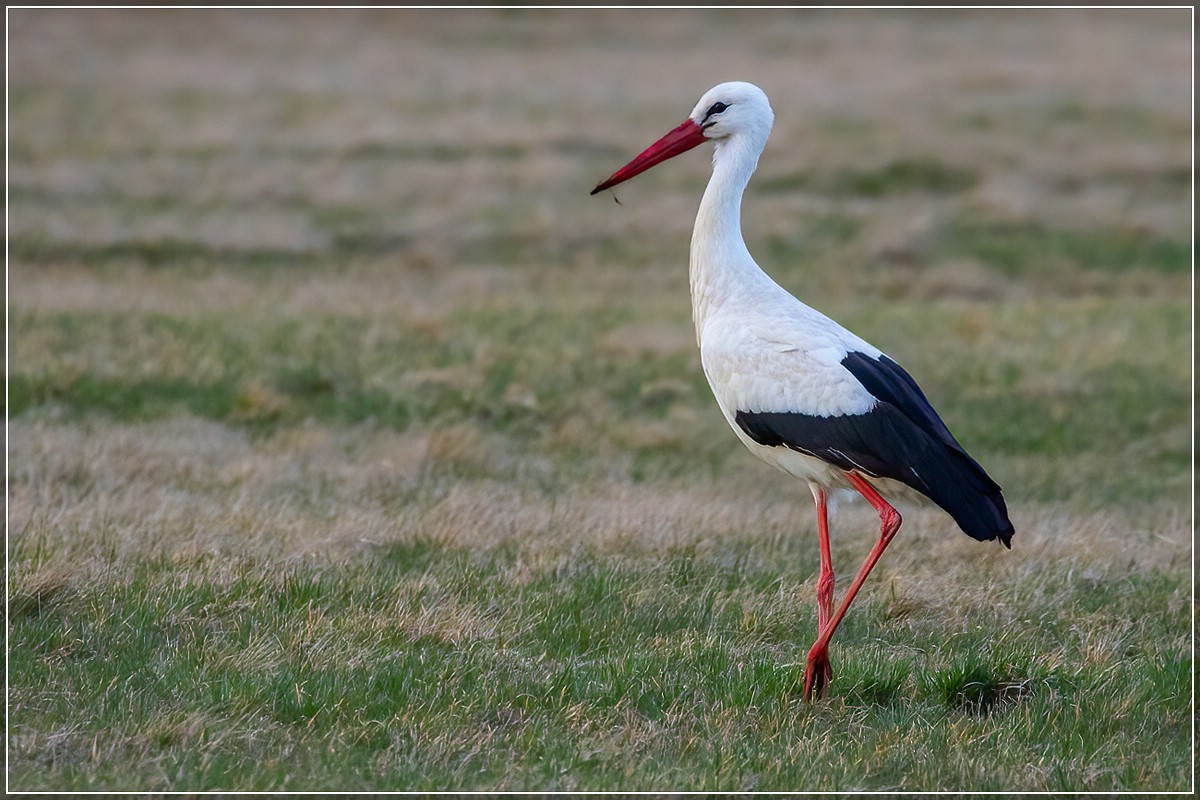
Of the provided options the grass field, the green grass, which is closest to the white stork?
the green grass

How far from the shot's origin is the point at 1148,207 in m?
19.1

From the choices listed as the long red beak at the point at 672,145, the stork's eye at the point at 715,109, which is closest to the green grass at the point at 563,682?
the long red beak at the point at 672,145

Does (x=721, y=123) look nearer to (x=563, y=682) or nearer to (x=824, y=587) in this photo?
(x=824, y=587)

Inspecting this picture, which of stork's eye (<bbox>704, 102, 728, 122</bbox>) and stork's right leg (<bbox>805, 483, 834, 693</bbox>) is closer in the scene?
stork's right leg (<bbox>805, 483, 834, 693</bbox>)

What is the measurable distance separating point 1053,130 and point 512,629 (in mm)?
20428

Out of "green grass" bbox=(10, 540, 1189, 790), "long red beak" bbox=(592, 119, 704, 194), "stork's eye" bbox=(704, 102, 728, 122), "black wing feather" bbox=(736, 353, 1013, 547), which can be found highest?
"stork's eye" bbox=(704, 102, 728, 122)

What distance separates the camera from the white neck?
Answer: 19.9ft

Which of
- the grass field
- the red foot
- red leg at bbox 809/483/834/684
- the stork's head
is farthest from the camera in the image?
the stork's head

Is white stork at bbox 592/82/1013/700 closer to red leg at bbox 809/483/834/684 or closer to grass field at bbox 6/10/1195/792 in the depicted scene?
red leg at bbox 809/483/834/684

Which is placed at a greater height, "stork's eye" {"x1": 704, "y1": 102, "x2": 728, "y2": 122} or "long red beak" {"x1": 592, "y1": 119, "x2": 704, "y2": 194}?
"stork's eye" {"x1": 704, "y1": 102, "x2": 728, "y2": 122}

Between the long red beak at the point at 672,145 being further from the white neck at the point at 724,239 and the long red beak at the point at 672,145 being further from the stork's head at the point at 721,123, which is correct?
the white neck at the point at 724,239

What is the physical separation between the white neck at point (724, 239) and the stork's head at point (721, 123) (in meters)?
0.04

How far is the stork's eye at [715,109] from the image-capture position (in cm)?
623

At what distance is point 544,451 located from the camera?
388 inches
